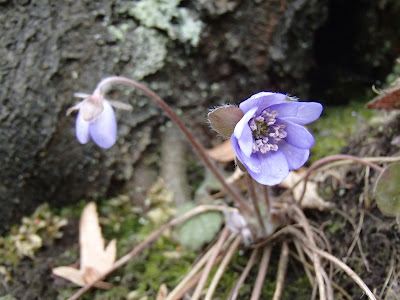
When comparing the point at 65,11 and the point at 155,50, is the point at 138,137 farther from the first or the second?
the point at 65,11

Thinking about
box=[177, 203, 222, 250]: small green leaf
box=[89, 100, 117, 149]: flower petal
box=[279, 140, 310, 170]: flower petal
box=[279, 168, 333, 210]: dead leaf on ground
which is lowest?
box=[279, 168, 333, 210]: dead leaf on ground

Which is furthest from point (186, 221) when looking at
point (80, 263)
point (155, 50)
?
point (155, 50)

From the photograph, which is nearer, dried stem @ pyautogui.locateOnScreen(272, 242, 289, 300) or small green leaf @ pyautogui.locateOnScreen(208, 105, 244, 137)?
small green leaf @ pyautogui.locateOnScreen(208, 105, 244, 137)

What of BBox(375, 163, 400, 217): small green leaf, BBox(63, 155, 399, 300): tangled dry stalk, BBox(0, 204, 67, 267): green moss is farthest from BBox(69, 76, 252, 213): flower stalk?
BBox(0, 204, 67, 267): green moss

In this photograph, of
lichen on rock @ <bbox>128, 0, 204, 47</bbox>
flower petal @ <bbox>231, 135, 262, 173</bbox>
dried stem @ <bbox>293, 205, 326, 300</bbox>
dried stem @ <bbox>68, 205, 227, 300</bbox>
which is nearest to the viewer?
flower petal @ <bbox>231, 135, 262, 173</bbox>

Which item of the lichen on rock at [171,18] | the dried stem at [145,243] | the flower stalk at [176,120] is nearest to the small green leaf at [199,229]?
the dried stem at [145,243]

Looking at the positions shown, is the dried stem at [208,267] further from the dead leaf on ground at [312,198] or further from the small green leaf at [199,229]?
the dead leaf on ground at [312,198]

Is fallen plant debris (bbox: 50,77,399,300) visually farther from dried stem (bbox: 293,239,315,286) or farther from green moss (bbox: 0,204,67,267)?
green moss (bbox: 0,204,67,267)
